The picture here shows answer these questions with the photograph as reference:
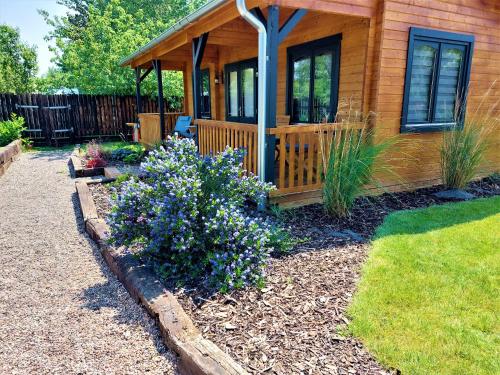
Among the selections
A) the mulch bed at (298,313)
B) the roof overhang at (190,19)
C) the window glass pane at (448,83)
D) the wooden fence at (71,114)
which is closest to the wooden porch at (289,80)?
the roof overhang at (190,19)

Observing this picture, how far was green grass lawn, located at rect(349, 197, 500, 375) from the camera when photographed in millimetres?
1897

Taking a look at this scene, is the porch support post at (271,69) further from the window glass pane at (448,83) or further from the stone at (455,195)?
the window glass pane at (448,83)

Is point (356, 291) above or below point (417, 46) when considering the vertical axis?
below

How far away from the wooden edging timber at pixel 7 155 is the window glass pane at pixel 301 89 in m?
6.13

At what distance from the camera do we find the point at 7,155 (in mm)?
7977

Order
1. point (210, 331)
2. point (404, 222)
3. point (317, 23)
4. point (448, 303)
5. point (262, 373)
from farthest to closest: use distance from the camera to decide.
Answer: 1. point (317, 23)
2. point (404, 222)
3. point (448, 303)
4. point (210, 331)
5. point (262, 373)

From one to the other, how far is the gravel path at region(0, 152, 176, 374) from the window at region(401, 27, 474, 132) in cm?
467

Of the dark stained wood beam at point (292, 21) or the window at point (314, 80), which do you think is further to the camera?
the window at point (314, 80)

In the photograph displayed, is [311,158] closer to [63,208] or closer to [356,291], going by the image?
[356,291]

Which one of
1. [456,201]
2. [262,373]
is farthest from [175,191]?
[456,201]

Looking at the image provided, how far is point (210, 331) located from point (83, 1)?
28.1 meters

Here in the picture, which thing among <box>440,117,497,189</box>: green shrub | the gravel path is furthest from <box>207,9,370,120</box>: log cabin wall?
the gravel path

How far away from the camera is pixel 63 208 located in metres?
5.03

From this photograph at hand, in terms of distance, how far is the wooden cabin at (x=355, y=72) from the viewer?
14.6 ft
